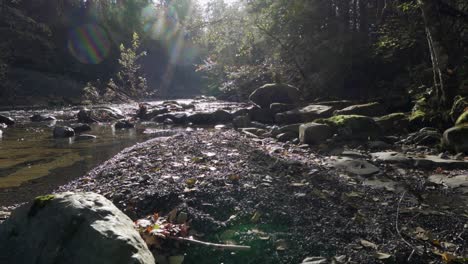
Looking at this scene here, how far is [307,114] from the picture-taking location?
40.6 feet

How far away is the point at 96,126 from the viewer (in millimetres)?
15516

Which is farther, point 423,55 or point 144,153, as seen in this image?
point 423,55

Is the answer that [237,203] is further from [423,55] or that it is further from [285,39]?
[285,39]

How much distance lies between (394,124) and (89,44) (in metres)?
38.5

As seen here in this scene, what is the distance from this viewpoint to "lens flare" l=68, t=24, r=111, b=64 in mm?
39219

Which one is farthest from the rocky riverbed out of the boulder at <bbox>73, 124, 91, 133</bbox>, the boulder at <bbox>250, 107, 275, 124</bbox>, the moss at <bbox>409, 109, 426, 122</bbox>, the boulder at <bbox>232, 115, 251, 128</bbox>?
the boulder at <bbox>73, 124, 91, 133</bbox>

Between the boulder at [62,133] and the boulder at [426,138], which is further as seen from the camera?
the boulder at [62,133]

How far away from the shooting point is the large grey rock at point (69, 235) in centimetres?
259

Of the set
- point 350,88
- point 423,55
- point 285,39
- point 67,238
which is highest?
point 285,39

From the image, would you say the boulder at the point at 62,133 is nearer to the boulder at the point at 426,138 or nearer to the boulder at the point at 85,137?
the boulder at the point at 85,137

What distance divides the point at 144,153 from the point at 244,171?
299 cm

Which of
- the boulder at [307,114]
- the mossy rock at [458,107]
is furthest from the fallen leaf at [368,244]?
the boulder at [307,114]

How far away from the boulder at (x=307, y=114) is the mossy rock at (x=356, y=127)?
259 centimetres

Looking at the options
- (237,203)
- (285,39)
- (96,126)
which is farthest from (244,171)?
(285,39)
